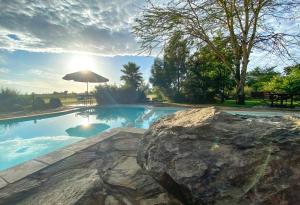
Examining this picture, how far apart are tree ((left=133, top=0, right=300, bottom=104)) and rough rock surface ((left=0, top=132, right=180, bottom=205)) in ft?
28.8

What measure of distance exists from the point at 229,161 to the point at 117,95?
16651 mm

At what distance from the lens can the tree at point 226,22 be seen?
396 inches

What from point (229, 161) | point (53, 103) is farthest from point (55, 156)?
point (53, 103)

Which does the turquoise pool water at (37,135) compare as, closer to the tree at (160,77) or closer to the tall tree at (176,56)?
the tall tree at (176,56)

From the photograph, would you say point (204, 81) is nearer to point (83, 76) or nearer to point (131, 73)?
point (131, 73)

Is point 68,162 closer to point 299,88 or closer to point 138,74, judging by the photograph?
point 299,88

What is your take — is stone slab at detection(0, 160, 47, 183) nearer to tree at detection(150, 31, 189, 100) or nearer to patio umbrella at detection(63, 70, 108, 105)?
patio umbrella at detection(63, 70, 108, 105)

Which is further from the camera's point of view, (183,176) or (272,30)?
(272,30)

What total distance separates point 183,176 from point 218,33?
1208 centimetres

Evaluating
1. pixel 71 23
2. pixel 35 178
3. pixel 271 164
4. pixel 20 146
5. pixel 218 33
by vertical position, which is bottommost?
pixel 20 146

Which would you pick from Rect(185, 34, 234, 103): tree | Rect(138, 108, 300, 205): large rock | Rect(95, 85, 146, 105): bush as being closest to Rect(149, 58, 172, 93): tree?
Rect(95, 85, 146, 105): bush

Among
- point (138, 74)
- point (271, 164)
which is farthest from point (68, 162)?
point (138, 74)

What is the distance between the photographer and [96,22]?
13.3 meters

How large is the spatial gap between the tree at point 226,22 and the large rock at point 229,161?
31.0 ft
